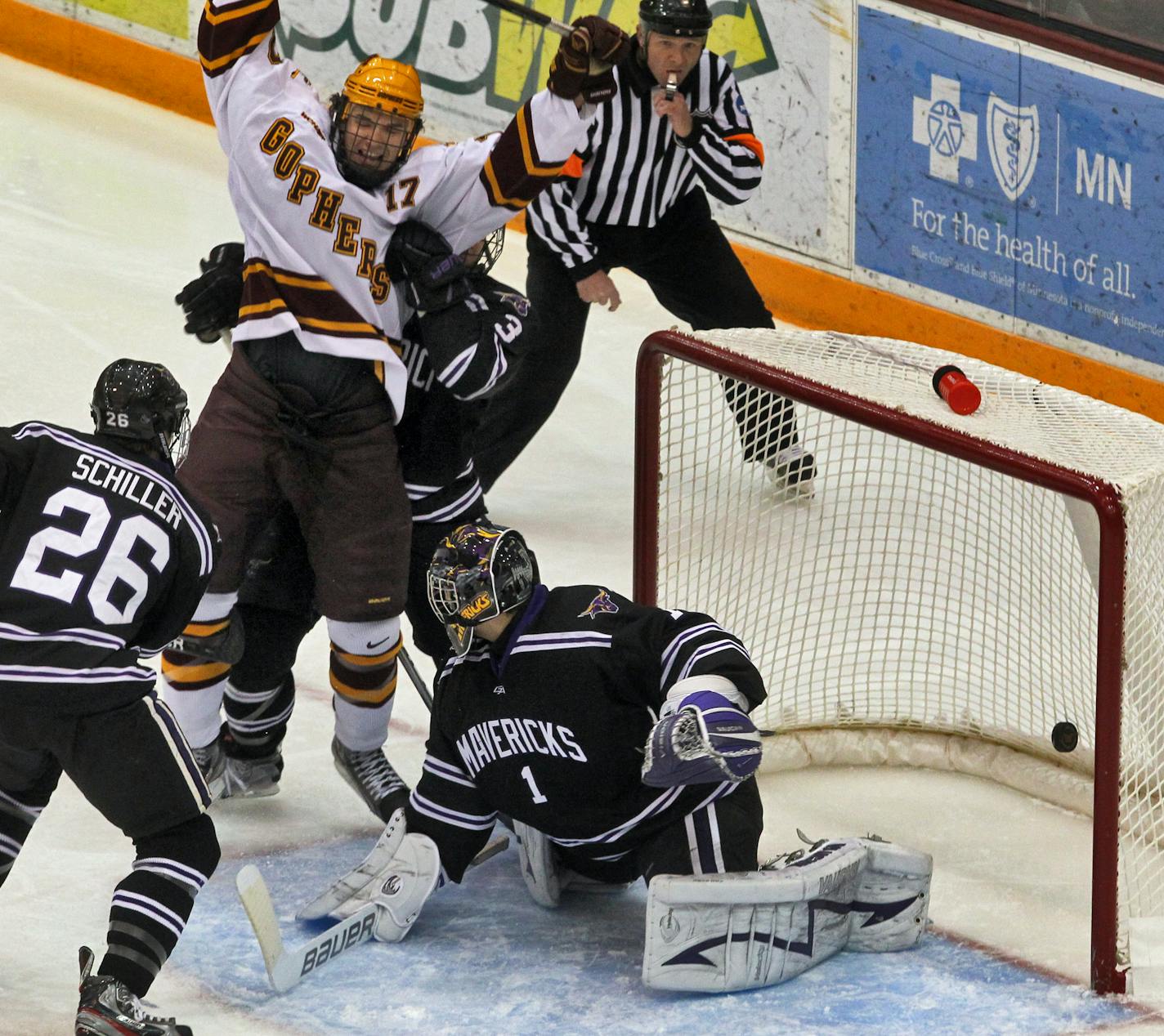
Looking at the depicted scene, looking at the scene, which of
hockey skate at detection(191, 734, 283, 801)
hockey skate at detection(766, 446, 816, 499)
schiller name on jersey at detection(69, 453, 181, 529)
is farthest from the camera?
hockey skate at detection(766, 446, 816, 499)

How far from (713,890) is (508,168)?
129 cm

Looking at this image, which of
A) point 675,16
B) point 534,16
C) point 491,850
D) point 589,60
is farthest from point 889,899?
point 675,16

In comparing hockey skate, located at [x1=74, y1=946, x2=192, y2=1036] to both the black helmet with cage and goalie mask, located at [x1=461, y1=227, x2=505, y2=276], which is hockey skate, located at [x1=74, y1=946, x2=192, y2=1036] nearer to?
goalie mask, located at [x1=461, y1=227, x2=505, y2=276]

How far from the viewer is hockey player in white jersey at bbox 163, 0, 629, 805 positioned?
363 cm

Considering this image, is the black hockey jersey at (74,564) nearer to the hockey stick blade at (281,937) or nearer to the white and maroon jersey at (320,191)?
the hockey stick blade at (281,937)

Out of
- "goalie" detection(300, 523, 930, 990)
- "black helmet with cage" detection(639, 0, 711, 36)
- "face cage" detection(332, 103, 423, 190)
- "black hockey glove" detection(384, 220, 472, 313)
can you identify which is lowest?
"goalie" detection(300, 523, 930, 990)

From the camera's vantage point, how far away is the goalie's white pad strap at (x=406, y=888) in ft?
11.2

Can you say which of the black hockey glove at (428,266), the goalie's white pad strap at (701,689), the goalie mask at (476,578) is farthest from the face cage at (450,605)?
the black hockey glove at (428,266)

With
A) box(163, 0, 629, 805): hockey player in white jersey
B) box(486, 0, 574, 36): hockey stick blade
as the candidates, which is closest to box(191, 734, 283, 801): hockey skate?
box(163, 0, 629, 805): hockey player in white jersey

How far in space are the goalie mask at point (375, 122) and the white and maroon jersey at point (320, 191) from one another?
0.08 feet

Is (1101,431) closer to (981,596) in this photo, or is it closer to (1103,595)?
(1103,595)

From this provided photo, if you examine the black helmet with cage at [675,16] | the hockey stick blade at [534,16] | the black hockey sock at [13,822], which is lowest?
the black hockey sock at [13,822]

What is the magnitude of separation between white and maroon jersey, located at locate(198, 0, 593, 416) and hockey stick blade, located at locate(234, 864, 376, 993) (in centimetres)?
88

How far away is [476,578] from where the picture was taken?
3.29 metres
